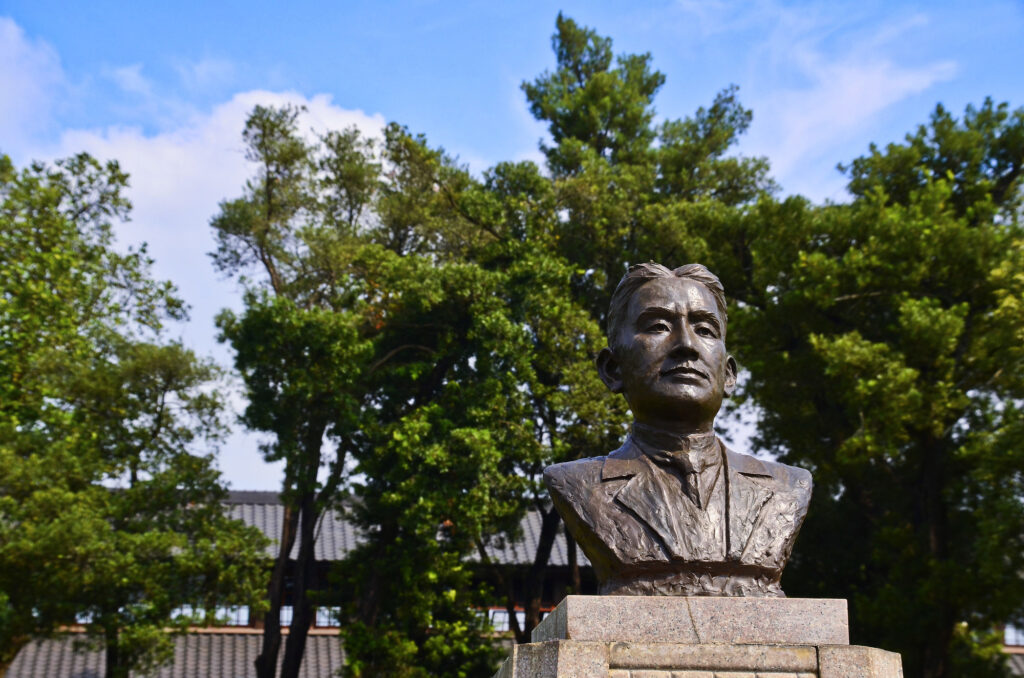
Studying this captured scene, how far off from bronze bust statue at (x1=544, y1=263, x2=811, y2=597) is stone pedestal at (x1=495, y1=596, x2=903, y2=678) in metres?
0.21

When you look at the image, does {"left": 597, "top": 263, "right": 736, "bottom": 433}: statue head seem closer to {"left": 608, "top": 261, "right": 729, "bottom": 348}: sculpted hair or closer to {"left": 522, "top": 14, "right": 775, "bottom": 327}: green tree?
{"left": 608, "top": 261, "right": 729, "bottom": 348}: sculpted hair

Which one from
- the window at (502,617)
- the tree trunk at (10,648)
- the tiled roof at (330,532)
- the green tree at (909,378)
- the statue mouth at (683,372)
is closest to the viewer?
the statue mouth at (683,372)

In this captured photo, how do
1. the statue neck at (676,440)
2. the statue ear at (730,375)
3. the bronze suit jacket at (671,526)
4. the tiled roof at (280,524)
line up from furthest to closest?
the tiled roof at (280,524) < the statue ear at (730,375) < the statue neck at (676,440) < the bronze suit jacket at (671,526)

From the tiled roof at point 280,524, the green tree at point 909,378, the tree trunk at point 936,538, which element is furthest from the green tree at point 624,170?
the tiled roof at point 280,524

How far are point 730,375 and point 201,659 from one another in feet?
46.7

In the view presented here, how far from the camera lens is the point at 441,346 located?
12.1 metres

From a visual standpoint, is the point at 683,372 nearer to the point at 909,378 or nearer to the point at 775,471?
the point at 775,471

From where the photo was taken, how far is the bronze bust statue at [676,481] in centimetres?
406

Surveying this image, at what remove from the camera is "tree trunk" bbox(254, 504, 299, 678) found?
13.3 metres

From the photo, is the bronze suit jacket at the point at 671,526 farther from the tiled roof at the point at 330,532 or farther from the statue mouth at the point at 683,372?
the tiled roof at the point at 330,532

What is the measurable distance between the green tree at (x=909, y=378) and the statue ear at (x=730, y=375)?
20.8 ft

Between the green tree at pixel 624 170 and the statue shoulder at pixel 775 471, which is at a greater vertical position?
the green tree at pixel 624 170

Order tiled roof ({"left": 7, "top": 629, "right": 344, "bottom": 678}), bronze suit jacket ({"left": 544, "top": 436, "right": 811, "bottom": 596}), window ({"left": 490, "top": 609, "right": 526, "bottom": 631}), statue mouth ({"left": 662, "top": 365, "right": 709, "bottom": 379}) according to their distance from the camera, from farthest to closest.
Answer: tiled roof ({"left": 7, "top": 629, "right": 344, "bottom": 678})
window ({"left": 490, "top": 609, "right": 526, "bottom": 631})
statue mouth ({"left": 662, "top": 365, "right": 709, "bottom": 379})
bronze suit jacket ({"left": 544, "top": 436, "right": 811, "bottom": 596})

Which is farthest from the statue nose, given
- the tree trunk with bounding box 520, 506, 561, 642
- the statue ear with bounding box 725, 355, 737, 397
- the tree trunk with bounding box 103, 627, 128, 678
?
the tree trunk with bounding box 103, 627, 128, 678
